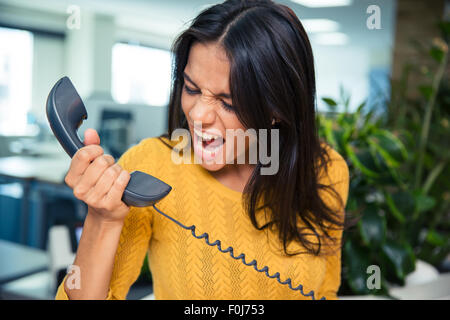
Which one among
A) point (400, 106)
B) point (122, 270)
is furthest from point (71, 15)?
point (400, 106)

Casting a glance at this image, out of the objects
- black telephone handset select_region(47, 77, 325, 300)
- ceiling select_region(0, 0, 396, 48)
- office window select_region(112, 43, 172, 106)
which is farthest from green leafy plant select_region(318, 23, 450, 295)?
office window select_region(112, 43, 172, 106)

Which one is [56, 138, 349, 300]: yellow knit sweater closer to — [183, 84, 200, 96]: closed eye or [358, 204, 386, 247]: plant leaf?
[183, 84, 200, 96]: closed eye

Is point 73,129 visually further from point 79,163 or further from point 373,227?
point 373,227

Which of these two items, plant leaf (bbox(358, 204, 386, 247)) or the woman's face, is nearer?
the woman's face

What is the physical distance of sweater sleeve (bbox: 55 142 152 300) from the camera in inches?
18.6

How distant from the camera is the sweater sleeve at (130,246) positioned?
471 mm

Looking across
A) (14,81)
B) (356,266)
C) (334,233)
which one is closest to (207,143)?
(334,233)

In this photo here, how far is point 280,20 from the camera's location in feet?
1.55

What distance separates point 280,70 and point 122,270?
29 cm

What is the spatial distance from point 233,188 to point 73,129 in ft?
0.94

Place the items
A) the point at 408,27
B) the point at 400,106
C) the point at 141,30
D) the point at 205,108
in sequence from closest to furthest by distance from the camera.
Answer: the point at 205,108 < the point at 400,106 < the point at 408,27 < the point at 141,30

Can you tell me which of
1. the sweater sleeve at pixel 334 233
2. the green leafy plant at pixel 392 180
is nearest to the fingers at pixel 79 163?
the sweater sleeve at pixel 334 233

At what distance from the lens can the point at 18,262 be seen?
1.17 metres

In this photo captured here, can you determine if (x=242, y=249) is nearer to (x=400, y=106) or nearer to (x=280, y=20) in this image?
(x=280, y=20)
